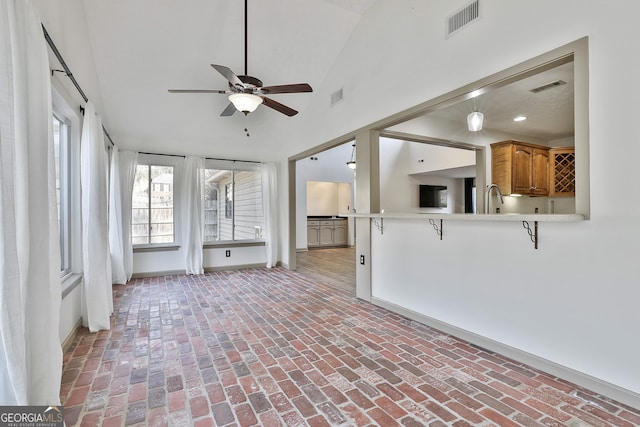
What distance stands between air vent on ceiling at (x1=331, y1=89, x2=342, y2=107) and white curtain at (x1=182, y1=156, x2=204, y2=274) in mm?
2790

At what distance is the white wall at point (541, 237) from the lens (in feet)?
6.16

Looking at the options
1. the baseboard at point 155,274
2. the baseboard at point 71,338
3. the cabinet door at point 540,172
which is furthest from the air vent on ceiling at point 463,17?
the baseboard at point 155,274

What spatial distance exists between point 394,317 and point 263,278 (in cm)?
273

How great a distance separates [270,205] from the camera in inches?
250

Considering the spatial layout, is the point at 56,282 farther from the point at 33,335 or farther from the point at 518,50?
the point at 518,50

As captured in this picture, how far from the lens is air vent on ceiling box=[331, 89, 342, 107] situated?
14.9 feet

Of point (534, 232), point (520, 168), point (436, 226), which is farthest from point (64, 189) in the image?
point (520, 168)

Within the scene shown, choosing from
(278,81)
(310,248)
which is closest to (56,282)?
(278,81)

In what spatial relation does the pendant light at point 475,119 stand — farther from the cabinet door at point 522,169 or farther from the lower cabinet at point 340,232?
the lower cabinet at point 340,232

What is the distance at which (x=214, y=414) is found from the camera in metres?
1.81

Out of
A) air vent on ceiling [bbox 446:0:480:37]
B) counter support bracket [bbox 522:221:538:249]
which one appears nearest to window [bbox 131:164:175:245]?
air vent on ceiling [bbox 446:0:480:37]

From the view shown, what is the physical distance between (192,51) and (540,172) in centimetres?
622

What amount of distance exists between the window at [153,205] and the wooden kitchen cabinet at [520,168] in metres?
6.03

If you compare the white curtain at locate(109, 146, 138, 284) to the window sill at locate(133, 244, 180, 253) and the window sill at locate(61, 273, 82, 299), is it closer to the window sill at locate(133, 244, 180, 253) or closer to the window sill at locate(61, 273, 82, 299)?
the window sill at locate(133, 244, 180, 253)
